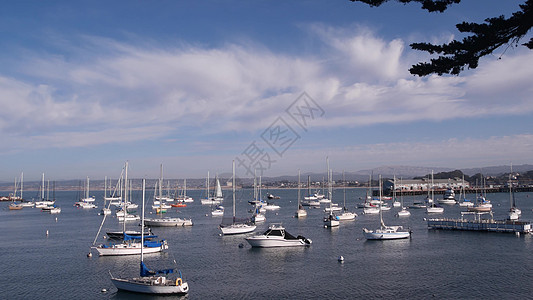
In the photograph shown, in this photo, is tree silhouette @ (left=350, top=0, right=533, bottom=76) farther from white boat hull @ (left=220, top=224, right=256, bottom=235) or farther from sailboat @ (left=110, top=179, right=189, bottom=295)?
white boat hull @ (left=220, top=224, right=256, bottom=235)

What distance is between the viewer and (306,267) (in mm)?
38188

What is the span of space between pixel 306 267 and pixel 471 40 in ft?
91.9

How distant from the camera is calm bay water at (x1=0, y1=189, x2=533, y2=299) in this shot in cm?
3039

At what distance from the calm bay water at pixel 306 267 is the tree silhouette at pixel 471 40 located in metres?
18.8

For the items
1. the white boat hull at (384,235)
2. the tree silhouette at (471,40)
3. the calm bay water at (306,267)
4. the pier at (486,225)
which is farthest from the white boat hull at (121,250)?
the pier at (486,225)

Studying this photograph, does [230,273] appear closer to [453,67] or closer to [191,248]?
[191,248]

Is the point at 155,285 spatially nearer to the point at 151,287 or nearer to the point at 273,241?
the point at 151,287

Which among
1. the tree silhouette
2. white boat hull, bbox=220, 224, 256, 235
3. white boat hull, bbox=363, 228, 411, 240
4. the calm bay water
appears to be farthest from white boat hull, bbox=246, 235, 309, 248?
the tree silhouette

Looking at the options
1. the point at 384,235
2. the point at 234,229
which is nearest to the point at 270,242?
the point at 234,229

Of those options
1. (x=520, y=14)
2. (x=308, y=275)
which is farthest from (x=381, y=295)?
(x=520, y=14)

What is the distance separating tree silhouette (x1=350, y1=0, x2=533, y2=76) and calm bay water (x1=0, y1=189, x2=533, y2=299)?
1876 cm

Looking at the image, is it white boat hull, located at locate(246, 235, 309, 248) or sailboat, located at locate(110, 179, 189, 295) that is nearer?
sailboat, located at locate(110, 179, 189, 295)

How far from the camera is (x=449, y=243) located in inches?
1993

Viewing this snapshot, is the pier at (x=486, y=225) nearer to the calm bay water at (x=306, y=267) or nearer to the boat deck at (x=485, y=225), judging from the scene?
the boat deck at (x=485, y=225)
